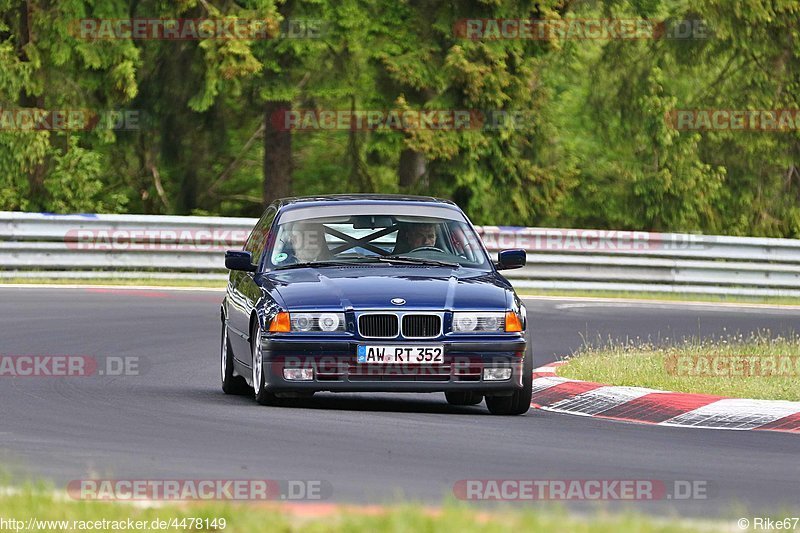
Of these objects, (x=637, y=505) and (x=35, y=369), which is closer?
(x=637, y=505)

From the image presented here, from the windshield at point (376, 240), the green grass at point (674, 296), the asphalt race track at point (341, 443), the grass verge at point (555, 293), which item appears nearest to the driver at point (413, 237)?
the windshield at point (376, 240)

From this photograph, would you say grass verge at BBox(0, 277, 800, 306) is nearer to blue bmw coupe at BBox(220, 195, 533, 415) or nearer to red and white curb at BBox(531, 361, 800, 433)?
red and white curb at BBox(531, 361, 800, 433)

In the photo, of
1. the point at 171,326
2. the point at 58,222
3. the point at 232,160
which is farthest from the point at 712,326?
the point at 232,160

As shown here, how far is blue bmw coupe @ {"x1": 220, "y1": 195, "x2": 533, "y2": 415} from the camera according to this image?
→ 12.0 meters

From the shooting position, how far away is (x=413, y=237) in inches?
535

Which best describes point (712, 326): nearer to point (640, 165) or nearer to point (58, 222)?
point (58, 222)

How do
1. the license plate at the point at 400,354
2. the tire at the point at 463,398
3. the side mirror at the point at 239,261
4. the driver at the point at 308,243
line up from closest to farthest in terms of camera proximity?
the license plate at the point at 400,354 < the driver at the point at 308,243 < the side mirror at the point at 239,261 < the tire at the point at 463,398

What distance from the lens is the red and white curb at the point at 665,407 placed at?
12523 mm

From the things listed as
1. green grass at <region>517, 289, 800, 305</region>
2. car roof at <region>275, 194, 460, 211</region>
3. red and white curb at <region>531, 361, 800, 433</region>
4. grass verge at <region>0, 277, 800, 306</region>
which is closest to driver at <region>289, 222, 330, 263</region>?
car roof at <region>275, 194, 460, 211</region>

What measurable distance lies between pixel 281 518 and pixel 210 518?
0.31 m

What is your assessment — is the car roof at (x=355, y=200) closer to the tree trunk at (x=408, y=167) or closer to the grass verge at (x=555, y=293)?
the grass verge at (x=555, y=293)

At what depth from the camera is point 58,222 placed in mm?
25094

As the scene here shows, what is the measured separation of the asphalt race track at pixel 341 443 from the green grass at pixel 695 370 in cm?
141

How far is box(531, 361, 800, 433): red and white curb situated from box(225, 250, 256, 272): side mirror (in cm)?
252
